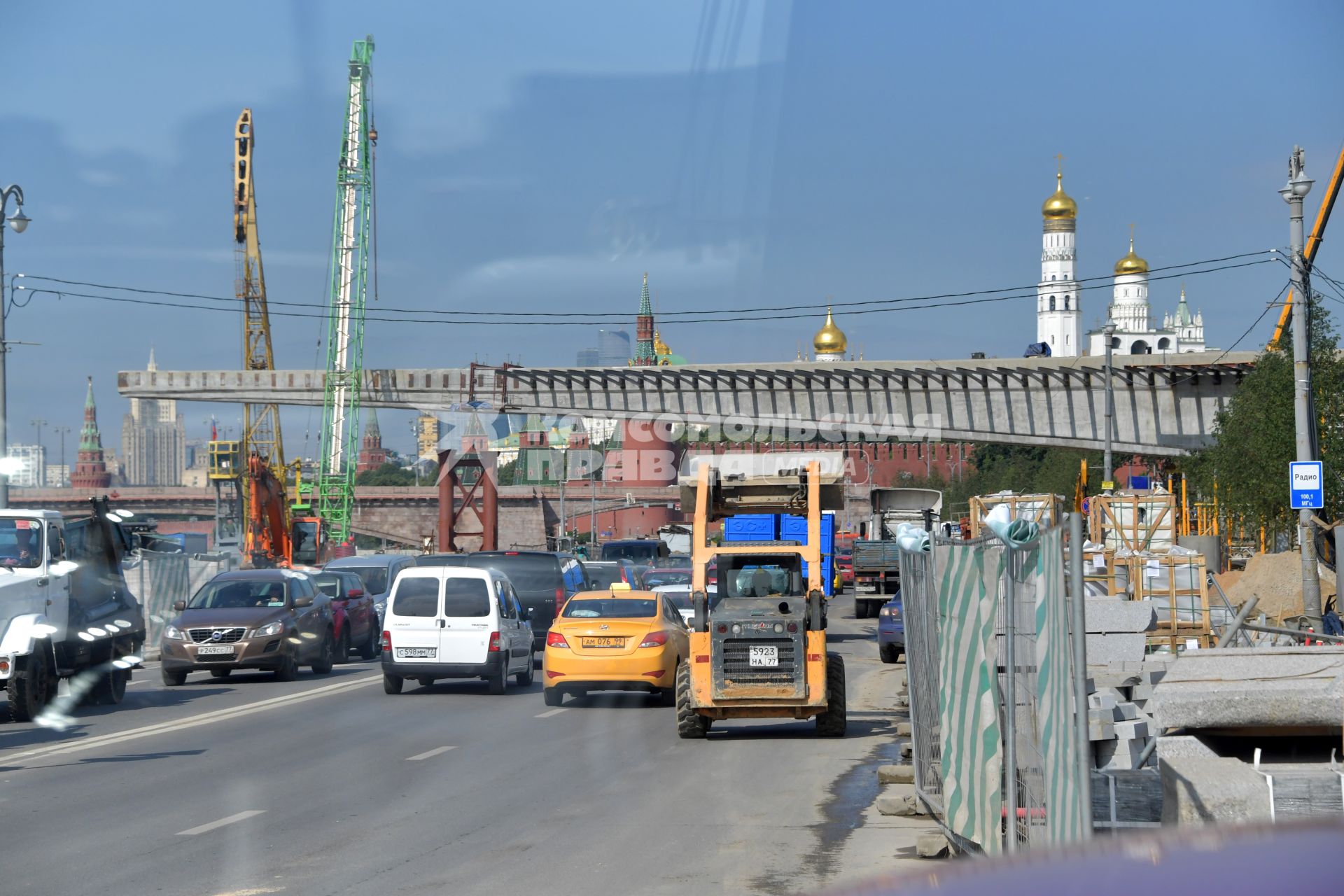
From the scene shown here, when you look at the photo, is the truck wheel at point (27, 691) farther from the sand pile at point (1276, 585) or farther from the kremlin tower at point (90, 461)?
the kremlin tower at point (90, 461)

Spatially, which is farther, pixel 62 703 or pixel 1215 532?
pixel 1215 532

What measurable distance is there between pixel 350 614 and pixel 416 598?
24.2 feet

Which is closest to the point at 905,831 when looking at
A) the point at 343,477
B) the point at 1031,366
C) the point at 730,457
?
the point at 730,457

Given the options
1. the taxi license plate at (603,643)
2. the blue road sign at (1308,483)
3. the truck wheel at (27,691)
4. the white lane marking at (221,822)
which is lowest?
the white lane marking at (221,822)

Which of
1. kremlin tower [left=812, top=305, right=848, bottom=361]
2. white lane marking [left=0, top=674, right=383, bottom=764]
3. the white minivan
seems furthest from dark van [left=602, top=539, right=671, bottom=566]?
kremlin tower [left=812, top=305, right=848, bottom=361]

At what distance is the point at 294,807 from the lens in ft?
36.5

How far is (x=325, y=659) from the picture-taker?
81.4 feet

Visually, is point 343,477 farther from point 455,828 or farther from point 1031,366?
point 455,828

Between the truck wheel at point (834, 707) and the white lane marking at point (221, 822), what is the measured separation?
6606 millimetres

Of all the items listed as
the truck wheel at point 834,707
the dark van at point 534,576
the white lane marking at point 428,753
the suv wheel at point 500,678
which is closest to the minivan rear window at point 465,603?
the suv wheel at point 500,678

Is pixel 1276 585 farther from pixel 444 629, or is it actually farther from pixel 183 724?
pixel 183 724

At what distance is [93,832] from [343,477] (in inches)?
3648

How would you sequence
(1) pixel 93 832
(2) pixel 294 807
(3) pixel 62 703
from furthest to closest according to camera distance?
(3) pixel 62 703 → (2) pixel 294 807 → (1) pixel 93 832

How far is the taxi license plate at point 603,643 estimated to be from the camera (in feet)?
61.6
